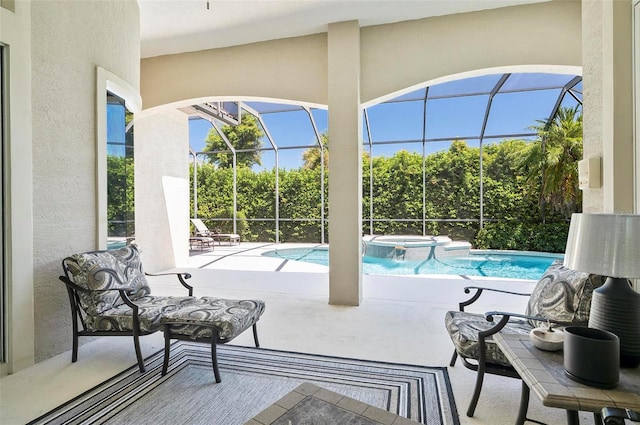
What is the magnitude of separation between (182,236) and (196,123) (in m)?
5.56

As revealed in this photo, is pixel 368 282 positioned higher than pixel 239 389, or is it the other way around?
pixel 368 282

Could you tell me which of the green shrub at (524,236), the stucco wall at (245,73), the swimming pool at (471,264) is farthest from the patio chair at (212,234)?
the green shrub at (524,236)

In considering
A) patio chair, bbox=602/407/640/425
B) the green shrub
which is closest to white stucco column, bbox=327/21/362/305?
patio chair, bbox=602/407/640/425

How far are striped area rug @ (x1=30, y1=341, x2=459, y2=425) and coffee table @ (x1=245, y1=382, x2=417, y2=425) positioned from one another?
1.89ft

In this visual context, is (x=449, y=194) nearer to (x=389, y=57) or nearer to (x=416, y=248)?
(x=416, y=248)

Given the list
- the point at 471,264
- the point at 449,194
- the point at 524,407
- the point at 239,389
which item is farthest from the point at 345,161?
the point at 449,194

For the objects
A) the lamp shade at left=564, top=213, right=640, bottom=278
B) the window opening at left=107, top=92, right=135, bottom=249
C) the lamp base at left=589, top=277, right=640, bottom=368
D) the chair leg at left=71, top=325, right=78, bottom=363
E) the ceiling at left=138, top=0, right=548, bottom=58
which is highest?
the ceiling at left=138, top=0, right=548, bottom=58

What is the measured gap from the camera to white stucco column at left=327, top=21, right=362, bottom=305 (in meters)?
4.31

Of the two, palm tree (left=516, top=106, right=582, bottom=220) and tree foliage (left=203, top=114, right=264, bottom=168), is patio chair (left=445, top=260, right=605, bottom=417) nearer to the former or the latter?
palm tree (left=516, top=106, right=582, bottom=220)

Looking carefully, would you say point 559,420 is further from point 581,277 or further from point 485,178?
point 485,178

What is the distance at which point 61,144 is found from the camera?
9.74 feet

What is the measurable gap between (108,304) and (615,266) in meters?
3.29

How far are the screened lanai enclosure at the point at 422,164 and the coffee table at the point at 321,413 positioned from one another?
20.2 ft

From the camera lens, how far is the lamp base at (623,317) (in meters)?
1.42
